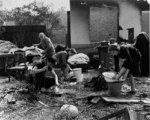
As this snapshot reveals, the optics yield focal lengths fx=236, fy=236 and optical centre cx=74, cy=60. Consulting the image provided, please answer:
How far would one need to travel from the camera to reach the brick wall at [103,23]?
42.8 ft

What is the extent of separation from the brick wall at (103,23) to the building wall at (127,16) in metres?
0.34

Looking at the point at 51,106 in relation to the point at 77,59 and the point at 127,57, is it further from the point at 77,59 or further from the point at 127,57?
the point at 77,59

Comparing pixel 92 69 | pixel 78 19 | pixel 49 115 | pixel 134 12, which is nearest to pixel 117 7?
pixel 134 12

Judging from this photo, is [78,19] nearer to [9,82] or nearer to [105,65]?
[105,65]

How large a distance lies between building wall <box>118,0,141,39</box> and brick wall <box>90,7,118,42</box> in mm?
340

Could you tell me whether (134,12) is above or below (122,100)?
above

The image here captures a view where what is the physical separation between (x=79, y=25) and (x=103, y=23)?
4.70ft

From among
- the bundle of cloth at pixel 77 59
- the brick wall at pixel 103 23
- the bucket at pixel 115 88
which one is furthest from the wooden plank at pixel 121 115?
the brick wall at pixel 103 23

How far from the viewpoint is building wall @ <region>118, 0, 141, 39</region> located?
13.3 meters

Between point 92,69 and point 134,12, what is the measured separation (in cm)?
427

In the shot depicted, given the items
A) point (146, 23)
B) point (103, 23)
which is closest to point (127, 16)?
point (103, 23)

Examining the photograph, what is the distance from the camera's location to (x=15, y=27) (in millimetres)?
15016

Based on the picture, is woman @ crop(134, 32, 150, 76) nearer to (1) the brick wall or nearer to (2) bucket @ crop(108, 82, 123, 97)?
(1) the brick wall

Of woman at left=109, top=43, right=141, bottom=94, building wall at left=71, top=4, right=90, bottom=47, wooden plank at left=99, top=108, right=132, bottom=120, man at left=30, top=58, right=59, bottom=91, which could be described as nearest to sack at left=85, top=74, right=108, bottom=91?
woman at left=109, top=43, right=141, bottom=94
